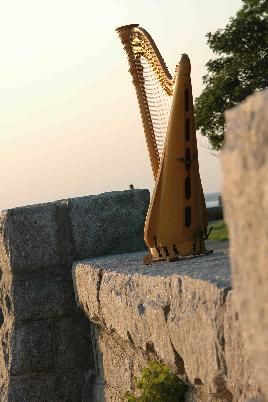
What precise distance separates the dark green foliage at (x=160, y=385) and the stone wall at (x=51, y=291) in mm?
1269

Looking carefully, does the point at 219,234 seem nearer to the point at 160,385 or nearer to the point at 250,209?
the point at 160,385

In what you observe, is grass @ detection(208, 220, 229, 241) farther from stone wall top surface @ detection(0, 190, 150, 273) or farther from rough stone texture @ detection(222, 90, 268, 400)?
rough stone texture @ detection(222, 90, 268, 400)

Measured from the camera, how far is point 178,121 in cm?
381

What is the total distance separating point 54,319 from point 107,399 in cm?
56

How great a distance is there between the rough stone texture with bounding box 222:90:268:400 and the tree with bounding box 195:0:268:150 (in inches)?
814

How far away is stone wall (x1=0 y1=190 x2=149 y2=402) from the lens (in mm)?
4574

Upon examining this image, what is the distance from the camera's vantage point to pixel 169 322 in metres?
2.82

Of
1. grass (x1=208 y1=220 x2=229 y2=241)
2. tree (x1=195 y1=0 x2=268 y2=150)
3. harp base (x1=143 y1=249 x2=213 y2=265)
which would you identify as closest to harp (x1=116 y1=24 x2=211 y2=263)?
harp base (x1=143 y1=249 x2=213 y2=265)

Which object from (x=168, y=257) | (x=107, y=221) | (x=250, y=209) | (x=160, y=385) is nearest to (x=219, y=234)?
(x=107, y=221)

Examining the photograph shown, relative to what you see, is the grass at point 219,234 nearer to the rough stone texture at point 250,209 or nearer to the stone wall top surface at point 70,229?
the stone wall top surface at point 70,229

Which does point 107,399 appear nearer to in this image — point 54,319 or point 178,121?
point 54,319

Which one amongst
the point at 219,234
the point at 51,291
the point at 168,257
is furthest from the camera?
the point at 219,234

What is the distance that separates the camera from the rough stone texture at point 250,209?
1.22 meters

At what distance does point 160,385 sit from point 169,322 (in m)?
0.30
